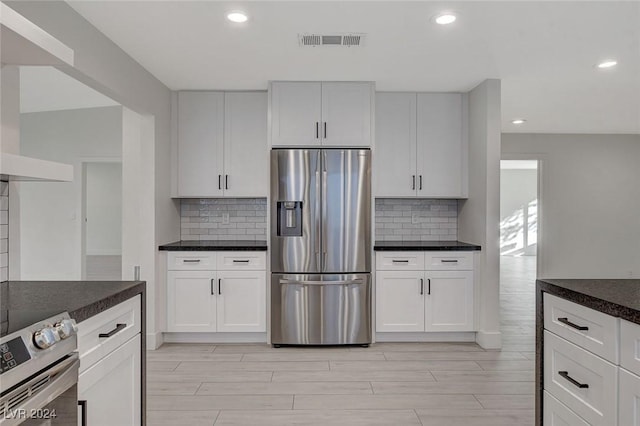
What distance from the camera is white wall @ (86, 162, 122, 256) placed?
1062cm

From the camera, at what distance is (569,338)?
1710 millimetres

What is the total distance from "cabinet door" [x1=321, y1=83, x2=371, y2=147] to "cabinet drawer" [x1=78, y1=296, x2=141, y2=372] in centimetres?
246

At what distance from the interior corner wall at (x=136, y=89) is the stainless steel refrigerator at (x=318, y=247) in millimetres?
1046

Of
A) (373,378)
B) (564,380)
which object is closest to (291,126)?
(373,378)

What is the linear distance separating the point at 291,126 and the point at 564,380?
290 centimetres

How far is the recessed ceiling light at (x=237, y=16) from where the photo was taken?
8.25 ft

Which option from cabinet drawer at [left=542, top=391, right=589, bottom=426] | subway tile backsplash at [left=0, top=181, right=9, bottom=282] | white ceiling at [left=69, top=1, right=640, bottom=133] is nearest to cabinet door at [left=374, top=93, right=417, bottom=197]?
white ceiling at [left=69, top=1, right=640, bottom=133]

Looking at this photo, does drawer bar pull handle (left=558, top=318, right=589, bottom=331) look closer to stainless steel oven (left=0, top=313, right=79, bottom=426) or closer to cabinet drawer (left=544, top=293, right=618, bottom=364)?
cabinet drawer (left=544, top=293, right=618, bottom=364)

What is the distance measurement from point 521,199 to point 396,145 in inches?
395

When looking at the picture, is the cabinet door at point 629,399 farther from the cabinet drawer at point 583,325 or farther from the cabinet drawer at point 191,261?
the cabinet drawer at point 191,261

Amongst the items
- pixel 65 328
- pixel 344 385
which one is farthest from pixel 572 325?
pixel 65 328

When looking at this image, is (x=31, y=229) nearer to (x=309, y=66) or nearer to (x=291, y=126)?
(x=291, y=126)

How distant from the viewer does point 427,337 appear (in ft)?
13.1

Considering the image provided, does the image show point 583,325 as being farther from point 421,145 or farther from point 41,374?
point 421,145
